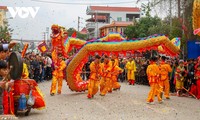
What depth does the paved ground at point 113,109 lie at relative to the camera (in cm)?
1004

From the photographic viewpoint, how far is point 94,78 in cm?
1410

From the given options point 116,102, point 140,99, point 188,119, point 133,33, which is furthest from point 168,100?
point 133,33

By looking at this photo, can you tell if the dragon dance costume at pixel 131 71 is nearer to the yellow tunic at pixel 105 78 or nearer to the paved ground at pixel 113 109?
the yellow tunic at pixel 105 78

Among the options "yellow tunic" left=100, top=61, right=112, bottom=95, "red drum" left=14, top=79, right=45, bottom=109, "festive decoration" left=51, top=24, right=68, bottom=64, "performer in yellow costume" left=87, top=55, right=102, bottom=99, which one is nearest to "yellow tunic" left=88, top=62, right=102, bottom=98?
"performer in yellow costume" left=87, top=55, right=102, bottom=99

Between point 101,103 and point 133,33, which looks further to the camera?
point 133,33

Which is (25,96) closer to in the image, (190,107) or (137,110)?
(137,110)

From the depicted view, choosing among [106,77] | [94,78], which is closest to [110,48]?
[94,78]

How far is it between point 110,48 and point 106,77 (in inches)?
57.0

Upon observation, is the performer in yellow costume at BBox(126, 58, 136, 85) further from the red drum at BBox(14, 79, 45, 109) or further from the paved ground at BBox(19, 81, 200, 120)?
the red drum at BBox(14, 79, 45, 109)

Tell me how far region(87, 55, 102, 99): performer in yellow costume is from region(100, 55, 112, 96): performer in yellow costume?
3.17 feet

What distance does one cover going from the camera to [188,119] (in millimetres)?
9859

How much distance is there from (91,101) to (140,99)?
72.5 inches

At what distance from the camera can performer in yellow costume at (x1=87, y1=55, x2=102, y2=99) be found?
553 inches

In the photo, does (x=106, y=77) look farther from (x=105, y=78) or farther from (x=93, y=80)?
(x=93, y=80)
